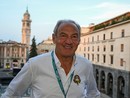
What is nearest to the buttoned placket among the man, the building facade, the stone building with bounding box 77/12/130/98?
the man

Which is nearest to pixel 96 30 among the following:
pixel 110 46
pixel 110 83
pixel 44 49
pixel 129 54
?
pixel 110 46

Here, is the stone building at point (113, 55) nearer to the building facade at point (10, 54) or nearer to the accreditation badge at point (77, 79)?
the accreditation badge at point (77, 79)

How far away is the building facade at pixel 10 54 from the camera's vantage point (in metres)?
89.9

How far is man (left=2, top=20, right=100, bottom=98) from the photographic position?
7.08 ft

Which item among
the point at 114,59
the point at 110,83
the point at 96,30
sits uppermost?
the point at 96,30

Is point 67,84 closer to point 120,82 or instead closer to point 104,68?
point 120,82

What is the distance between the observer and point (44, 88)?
7.06ft

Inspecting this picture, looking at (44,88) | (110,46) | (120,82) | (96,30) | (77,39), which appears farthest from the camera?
(96,30)

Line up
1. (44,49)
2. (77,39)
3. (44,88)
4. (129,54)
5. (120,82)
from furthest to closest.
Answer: (44,49) < (120,82) < (129,54) < (77,39) < (44,88)

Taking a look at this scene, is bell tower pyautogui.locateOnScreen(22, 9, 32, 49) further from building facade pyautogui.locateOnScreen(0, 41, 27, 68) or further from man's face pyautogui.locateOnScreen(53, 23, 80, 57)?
man's face pyautogui.locateOnScreen(53, 23, 80, 57)

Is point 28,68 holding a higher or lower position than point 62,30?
lower

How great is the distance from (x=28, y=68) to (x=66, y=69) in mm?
328

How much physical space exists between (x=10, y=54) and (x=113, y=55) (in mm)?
63349

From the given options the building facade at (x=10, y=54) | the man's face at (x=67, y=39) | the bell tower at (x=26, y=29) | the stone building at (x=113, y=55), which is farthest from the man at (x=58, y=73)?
the bell tower at (x=26, y=29)
